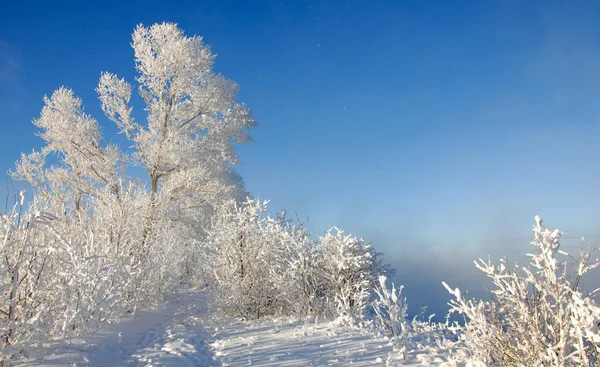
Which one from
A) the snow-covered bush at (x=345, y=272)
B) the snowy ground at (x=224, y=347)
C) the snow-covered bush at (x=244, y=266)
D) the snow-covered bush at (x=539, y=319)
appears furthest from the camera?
the snow-covered bush at (x=244, y=266)

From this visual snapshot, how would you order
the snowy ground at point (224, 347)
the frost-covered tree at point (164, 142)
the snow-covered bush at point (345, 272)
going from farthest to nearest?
the frost-covered tree at point (164, 142), the snow-covered bush at point (345, 272), the snowy ground at point (224, 347)

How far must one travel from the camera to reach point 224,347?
5.79 metres

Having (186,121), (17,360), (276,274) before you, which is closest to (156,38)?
(186,121)

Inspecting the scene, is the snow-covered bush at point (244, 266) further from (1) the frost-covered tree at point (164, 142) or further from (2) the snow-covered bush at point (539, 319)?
(2) the snow-covered bush at point (539, 319)

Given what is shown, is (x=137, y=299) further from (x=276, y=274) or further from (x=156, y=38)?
(x=156, y=38)

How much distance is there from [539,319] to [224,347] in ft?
14.0

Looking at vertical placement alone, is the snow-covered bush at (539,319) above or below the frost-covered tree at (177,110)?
below

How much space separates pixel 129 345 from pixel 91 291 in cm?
123

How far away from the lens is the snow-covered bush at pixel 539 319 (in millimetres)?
3055

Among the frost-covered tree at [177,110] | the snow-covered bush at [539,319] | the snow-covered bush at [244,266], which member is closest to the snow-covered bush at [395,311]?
the snow-covered bush at [539,319]

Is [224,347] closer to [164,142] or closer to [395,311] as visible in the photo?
[395,311]

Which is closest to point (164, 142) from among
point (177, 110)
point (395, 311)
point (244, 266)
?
point (177, 110)

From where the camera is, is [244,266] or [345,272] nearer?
[345,272]

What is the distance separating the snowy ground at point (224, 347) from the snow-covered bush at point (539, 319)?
99 cm
